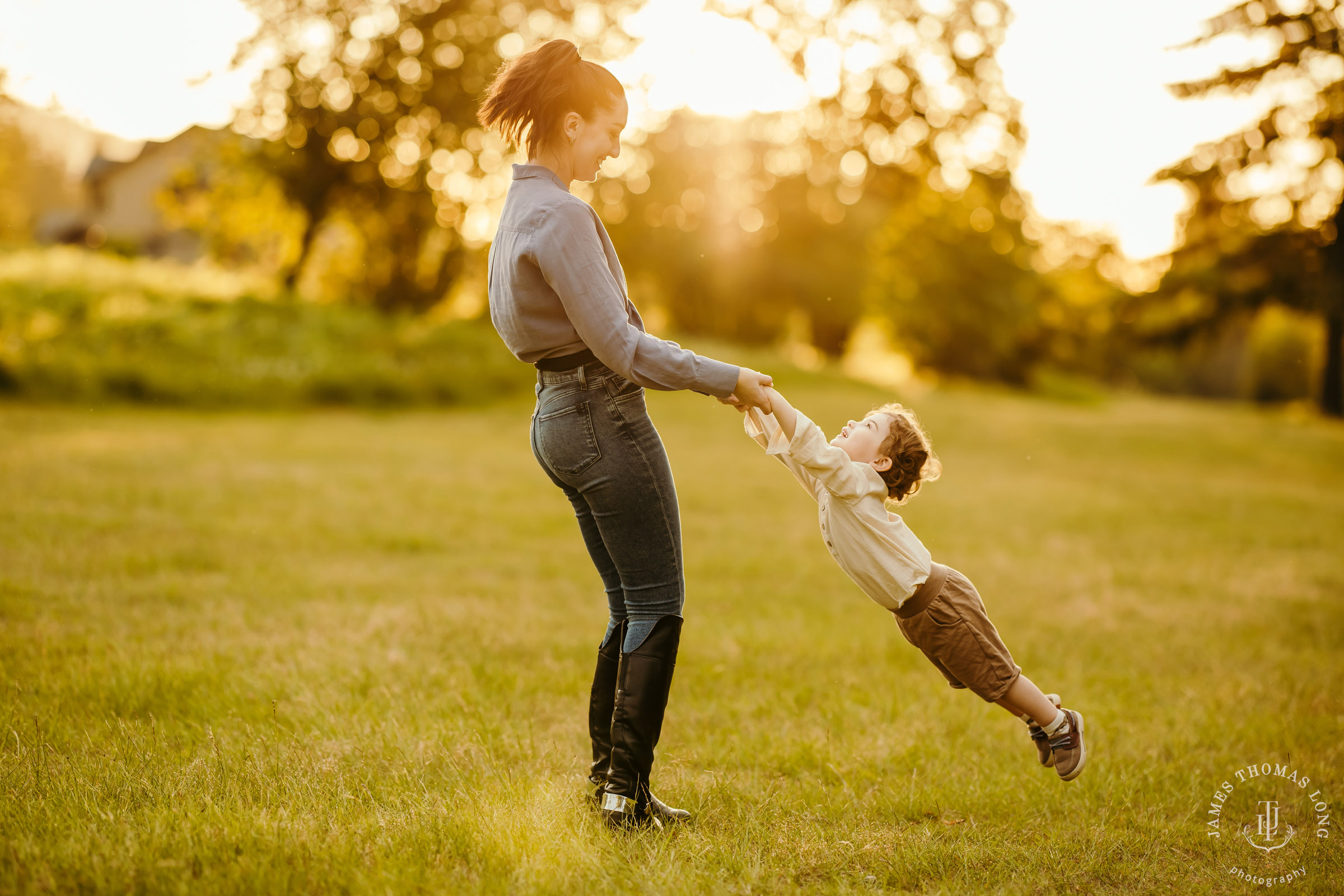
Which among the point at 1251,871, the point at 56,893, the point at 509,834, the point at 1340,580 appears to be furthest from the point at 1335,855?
the point at 1340,580

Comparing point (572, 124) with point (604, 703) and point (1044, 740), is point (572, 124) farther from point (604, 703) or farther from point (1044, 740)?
point (1044, 740)

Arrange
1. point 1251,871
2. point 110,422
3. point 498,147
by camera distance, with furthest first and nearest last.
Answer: point 498,147 < point 110,422 < point 1251,871

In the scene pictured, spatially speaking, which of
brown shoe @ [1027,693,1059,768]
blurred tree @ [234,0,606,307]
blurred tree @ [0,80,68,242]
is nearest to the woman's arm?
brown shoe @ [1027,693,1059,768]

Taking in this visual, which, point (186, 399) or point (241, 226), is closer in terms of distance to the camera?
point (186, 399)

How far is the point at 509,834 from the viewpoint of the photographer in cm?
304

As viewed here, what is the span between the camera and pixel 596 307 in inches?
111

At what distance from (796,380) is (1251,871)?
68.9 ft

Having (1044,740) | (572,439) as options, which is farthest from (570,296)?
(1044,740)

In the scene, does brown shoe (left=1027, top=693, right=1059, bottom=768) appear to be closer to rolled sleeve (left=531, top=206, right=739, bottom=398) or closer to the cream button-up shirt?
the cream button-up shirt

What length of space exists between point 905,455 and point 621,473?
1013 mm

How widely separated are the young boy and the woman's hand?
0.07m

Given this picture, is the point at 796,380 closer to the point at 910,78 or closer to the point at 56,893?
the point at 910,78

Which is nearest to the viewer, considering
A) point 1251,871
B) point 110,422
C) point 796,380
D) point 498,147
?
point 1251,871

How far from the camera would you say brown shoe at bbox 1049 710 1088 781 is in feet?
11.1
